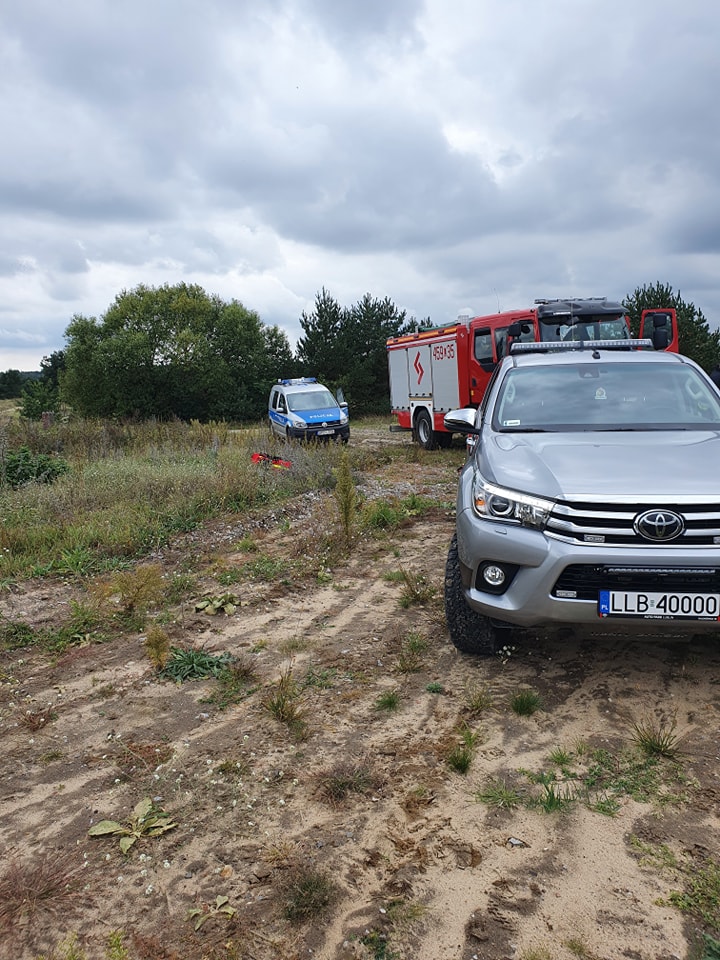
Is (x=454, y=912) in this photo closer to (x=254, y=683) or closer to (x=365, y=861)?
(x=365, y=861)

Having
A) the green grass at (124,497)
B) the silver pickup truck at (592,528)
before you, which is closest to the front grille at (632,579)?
the silver pickup truck at (592,528)

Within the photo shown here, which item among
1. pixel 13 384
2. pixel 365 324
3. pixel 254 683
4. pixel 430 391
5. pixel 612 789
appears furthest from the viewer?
pixel 13 384

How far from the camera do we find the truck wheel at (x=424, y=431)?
1541 centimetres

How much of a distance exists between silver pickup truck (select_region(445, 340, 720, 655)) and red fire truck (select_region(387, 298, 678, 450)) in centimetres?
592

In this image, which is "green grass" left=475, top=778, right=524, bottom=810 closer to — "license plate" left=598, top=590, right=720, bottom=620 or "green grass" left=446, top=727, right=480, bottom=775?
"green grass" left=446, top=727, right=480, bottom=775

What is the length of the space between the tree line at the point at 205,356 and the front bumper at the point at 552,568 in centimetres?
2769

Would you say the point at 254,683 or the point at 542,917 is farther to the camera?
the point at 254,683

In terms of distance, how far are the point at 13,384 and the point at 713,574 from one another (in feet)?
230

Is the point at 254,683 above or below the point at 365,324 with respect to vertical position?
below

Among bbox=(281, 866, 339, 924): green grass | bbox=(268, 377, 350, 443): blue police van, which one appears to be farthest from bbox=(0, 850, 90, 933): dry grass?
bbox=(268, 377, 350, 443): blue police van

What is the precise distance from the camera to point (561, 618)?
3.32 m

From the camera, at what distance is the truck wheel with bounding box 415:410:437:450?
1541 cm

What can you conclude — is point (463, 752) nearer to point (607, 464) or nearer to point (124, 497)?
point (607, 464)

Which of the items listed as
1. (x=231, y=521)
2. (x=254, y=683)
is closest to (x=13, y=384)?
(x=231, y=521)
